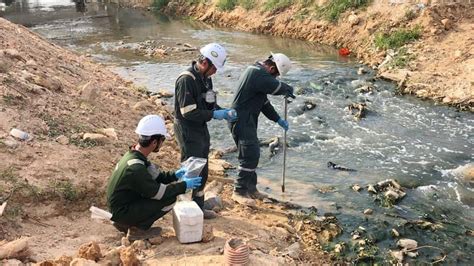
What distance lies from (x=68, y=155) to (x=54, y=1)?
107ft

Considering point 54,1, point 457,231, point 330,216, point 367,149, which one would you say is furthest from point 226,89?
point 54,1

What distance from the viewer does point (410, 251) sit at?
6.14m

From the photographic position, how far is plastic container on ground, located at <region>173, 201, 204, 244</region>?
5188 millimetres

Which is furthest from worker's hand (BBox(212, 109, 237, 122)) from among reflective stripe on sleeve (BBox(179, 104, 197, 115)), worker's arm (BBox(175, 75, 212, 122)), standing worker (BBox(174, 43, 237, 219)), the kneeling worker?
the kneeling worker

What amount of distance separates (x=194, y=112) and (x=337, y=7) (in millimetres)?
14615

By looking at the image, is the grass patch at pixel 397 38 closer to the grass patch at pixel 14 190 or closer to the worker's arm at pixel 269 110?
the worker's arm at pixel 269 110

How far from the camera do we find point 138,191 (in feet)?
16.7

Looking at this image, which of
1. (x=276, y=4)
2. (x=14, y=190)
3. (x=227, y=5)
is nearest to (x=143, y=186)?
(x=14, y=190)

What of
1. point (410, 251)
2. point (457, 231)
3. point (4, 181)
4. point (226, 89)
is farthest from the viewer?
point (226, 89)

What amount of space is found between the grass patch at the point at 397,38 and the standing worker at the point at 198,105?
35.5 ft

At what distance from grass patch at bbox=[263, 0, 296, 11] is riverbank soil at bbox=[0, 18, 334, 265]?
13509 millimetres

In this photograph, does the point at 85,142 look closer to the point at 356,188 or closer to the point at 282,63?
the point at 282,63

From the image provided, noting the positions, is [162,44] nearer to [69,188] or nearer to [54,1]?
[69,188]

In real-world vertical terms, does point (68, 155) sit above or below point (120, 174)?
below
